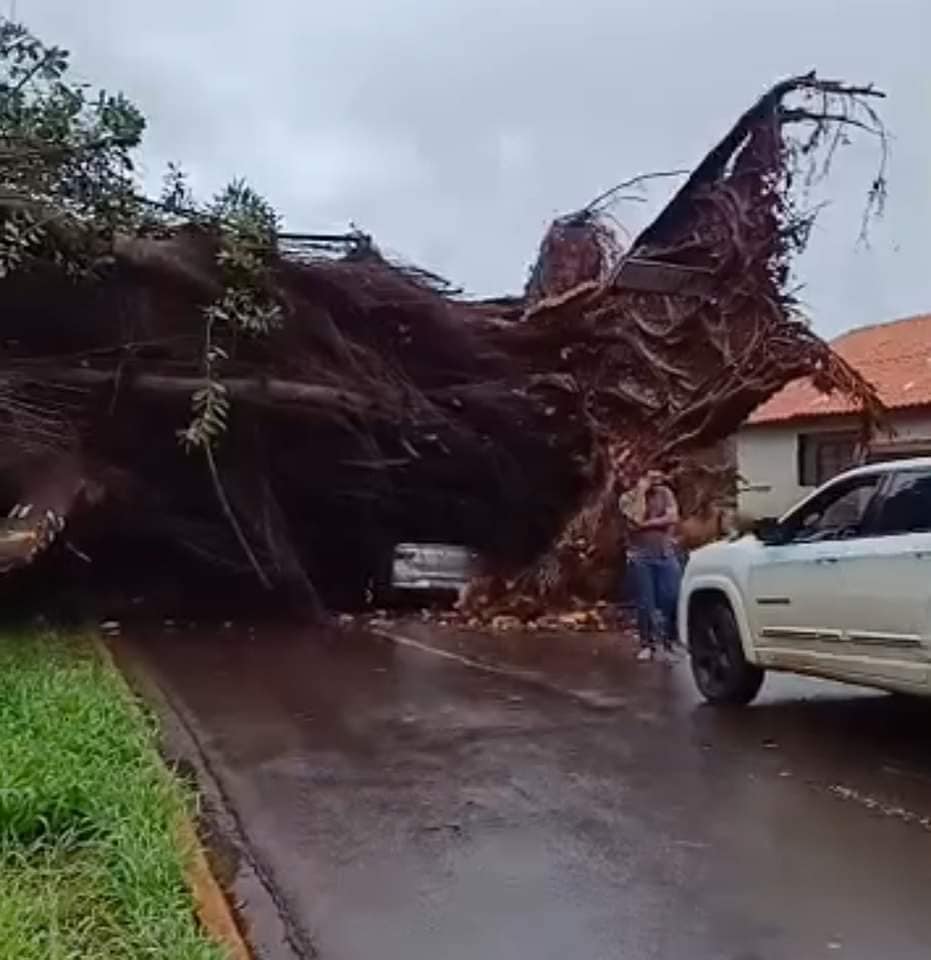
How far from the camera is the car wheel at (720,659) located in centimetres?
1095

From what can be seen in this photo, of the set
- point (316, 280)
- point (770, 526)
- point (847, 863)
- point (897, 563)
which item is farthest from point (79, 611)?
point (847, 863)

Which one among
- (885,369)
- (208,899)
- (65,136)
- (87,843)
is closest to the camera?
(208,899)

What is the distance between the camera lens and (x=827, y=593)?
31.7 ft

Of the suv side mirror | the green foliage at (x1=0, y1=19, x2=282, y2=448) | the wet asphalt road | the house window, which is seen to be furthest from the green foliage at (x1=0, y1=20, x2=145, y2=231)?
the house window

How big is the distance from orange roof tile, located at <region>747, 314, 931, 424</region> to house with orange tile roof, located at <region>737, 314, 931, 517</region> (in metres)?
0.02

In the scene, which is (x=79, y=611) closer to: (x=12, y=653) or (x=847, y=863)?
(x=12, y=653)

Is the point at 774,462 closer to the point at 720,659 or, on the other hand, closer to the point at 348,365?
the point at 348,365

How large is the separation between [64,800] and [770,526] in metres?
5.92

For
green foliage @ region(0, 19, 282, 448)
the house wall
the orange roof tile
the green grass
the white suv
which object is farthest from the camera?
the house wall

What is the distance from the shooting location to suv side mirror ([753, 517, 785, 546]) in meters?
10.5

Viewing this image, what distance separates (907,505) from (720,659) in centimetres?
248

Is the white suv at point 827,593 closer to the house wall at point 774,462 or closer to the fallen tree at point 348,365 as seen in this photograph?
the fallen tree at point 348,365

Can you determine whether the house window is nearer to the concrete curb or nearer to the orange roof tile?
the orange roof tile

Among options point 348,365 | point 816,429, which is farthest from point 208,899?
point 816,429
